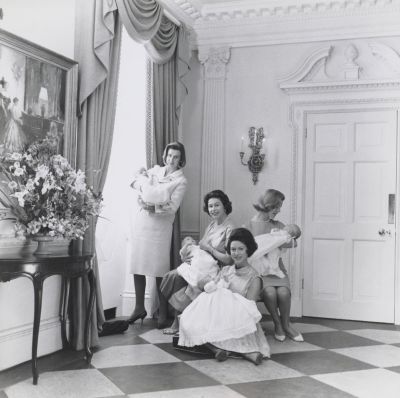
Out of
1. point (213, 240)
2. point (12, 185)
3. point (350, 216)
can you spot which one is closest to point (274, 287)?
point (213, 240)

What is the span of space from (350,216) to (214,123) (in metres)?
1.79

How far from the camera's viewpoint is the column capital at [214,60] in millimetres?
6094

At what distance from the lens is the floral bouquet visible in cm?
332

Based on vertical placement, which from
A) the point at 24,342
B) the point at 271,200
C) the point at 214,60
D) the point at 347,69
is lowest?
the point at 24,342

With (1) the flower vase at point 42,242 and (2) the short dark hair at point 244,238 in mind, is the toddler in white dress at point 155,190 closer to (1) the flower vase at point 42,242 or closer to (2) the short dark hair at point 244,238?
(2) the short dark hair at point 244,238

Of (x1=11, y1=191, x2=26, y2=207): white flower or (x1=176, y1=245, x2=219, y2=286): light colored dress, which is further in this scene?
(x1=176, y1=245, x2=219, y2=286): light colored dress

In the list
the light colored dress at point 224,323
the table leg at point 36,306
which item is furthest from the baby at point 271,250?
the table leg at point 36,306

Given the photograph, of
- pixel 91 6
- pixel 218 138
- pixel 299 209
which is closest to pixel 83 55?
pixel 91 6

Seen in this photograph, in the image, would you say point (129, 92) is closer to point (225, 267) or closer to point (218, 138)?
point (218, 138)

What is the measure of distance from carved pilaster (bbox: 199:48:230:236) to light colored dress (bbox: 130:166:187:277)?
3.55 ft

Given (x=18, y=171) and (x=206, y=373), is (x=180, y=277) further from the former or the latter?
(x=18, y=171)

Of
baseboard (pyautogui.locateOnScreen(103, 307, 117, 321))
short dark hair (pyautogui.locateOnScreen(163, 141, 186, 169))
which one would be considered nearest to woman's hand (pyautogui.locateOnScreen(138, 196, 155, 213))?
short dark hair (pyautogui.locateOnScreen(163, 141, 186, 169))

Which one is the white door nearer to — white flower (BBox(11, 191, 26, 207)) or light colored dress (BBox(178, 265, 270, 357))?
light colored dress (BBox(178, 265, 270, 357))

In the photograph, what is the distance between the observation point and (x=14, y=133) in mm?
3523
